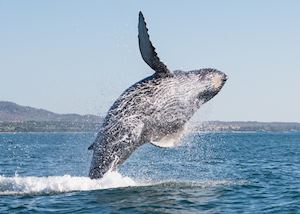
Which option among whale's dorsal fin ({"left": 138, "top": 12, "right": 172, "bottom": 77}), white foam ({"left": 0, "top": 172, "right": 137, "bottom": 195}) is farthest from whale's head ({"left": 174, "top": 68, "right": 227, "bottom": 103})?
white foam ({"left": 0, "top": 172, "right": 137, "bottom": 195})

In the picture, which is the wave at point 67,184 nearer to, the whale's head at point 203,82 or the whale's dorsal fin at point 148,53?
the whale's head at point 203,82

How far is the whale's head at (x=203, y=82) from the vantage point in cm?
1625

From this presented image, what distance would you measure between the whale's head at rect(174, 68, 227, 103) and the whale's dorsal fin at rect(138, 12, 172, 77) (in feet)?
2.02

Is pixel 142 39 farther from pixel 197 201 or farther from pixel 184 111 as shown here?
pixel 197 201

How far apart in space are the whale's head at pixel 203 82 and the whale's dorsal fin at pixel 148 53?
62 centimetres

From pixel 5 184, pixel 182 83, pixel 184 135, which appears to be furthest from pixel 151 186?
pixel 5 184

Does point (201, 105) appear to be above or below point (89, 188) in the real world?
above

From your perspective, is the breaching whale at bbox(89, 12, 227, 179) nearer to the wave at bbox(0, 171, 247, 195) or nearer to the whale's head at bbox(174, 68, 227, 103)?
the whale's head at bbox(174, 68, 227, 103)

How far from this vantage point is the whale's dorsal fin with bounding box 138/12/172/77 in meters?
14.8

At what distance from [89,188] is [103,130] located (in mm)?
1636

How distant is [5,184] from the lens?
17781 mm

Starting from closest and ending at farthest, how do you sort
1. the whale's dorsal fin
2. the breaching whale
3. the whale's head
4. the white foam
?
the whale's dorsal fin, the breaching whale, the white foam, the whale's head

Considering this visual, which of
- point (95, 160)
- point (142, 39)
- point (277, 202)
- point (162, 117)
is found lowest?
point (277, 202)

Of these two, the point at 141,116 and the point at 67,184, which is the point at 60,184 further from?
the point at 141,116
